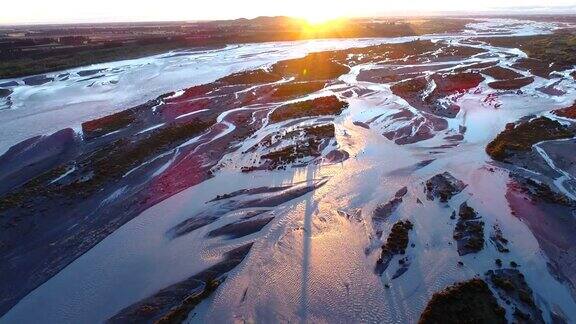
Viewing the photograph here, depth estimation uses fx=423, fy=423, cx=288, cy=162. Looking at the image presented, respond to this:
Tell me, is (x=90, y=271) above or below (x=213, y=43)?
below

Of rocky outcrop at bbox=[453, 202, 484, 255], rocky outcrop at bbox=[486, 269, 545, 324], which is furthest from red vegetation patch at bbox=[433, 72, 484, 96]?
rocky outcrop at bbox=[486, 269, 545, 324]

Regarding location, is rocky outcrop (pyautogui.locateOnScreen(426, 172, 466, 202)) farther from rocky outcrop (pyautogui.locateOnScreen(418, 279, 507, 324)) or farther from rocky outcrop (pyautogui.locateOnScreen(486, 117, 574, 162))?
rocky outcrop (pyautogui.locateOnScreen(418, 279, 507, 324))

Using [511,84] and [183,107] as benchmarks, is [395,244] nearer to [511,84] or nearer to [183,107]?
[183,107]

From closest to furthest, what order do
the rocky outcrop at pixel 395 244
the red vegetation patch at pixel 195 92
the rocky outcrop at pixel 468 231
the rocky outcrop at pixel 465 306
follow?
the rocky outcrop at pixel 465 306 < the rocky outcrop at pixel 395 244 < the rocky outcrop at pixel 468 231 < the red vegetation patch at pixel 195 92

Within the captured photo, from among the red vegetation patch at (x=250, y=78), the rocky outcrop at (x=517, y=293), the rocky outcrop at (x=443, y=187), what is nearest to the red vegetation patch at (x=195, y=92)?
the red vegetation patch at (x=250, y=78)

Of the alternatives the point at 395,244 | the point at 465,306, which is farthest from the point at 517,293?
the point at 395,244

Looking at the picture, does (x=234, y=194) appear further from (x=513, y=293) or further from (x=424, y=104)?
(x=424, y=104)

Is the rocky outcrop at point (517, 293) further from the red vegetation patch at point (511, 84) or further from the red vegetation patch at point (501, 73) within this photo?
the red vegetation patch at point (501, 73)

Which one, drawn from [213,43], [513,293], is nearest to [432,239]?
[513,293]
